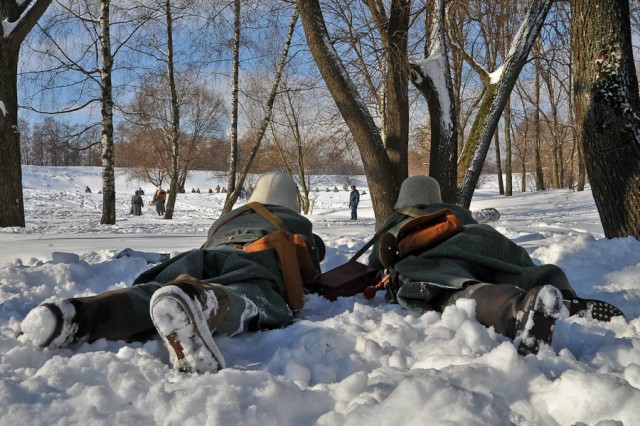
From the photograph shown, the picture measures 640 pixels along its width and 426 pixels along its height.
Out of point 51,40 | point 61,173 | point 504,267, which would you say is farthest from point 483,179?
point 504,267

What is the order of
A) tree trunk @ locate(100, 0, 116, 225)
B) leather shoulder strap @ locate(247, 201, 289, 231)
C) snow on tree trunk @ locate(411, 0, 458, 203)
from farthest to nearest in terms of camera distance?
tree trunk @ locate(100, 0, 116, 225)
snow on tree trunk @ locate(411, 0, 458, 203)
leather shoulder strap @ locate(247, 201, 289, 231)

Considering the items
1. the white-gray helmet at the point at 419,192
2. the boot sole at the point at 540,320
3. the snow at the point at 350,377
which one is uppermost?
the white-gray helmet at the point at 419,192

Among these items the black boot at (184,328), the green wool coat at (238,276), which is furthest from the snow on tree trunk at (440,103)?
the black boot at (184,328)

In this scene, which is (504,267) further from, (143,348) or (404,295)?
(143,348)

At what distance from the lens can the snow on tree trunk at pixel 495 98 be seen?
248 inches

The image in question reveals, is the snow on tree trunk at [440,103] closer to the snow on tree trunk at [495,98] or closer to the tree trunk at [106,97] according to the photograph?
the snow on tree trunk at [495,98]

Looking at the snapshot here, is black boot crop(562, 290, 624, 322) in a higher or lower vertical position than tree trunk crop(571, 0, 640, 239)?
lower

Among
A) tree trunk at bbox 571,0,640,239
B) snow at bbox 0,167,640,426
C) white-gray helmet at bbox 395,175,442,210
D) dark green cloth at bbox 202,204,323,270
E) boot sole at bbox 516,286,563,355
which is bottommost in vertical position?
snow at bbox 0,167,640,426

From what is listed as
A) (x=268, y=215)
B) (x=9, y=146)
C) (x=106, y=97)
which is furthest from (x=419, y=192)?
(x=106, y=97)

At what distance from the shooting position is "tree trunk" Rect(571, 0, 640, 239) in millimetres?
4500

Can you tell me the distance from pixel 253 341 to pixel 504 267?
143cm

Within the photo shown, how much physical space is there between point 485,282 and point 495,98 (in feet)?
14.9

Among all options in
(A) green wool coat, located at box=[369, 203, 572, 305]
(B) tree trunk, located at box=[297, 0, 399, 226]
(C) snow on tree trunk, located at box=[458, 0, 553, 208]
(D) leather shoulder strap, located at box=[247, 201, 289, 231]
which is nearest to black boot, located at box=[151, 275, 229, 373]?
(A) green wool coat, located at box=[369, 203, 572, 305]

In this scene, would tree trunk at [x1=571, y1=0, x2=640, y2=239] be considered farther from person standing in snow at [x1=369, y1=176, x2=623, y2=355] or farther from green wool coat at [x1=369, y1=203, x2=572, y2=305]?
green wool coat at [x1=369, y1=203, x2=572, y2=305]
